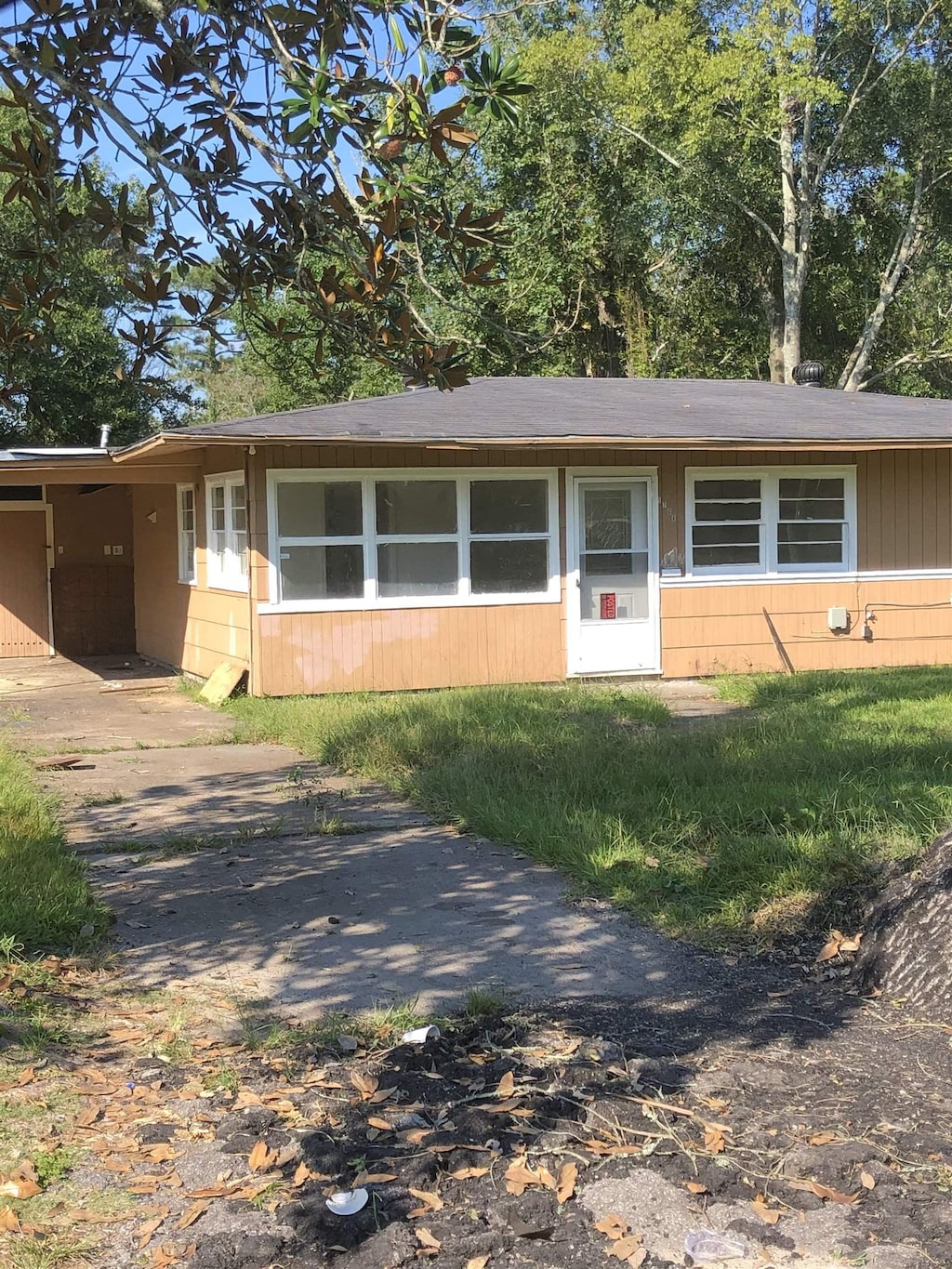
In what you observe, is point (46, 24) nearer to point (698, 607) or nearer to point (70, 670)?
point (698, 607)

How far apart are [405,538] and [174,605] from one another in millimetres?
4538

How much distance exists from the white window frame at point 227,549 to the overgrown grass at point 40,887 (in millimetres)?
6276

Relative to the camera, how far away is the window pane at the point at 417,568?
43.5 feet

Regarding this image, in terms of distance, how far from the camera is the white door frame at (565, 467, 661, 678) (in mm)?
13828

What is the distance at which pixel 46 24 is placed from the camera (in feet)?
15.3

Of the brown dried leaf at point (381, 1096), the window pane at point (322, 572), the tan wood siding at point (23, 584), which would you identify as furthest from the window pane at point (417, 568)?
the brown dried leaf at point (381, 1096)

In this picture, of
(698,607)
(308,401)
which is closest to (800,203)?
(308,401)

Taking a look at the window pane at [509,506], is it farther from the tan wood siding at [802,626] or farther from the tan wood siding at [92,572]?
the tan wood siding at [92,572]

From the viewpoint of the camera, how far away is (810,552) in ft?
47.9

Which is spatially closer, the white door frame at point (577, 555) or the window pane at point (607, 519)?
the white door frame at point (577, 555)

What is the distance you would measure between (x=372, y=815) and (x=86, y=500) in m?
12.6

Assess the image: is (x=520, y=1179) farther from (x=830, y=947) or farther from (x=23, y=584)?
(x=23, y=584)

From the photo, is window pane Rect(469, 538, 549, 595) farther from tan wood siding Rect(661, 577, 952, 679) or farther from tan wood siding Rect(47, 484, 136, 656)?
tan wood siding Rect(47, 484, 136, 656)

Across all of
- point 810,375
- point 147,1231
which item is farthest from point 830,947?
point 810,375
